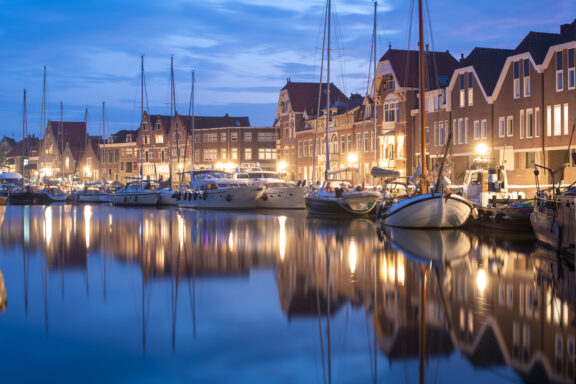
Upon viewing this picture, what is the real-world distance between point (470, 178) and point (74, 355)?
31.7 meters

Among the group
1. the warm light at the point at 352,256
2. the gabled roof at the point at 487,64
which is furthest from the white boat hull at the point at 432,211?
the gabled roof at the point at 487,64

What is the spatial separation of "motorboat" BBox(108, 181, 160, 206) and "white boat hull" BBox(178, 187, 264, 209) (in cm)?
1092

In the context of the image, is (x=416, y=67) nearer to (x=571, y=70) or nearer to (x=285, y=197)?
(x=285, y=197)

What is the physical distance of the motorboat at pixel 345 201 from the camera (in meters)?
48.2

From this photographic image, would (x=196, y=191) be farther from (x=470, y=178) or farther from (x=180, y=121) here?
(x=180, y=121)

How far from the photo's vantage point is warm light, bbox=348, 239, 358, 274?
70.8 ft

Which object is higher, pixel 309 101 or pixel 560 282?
pixel 309 101

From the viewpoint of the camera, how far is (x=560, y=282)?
1802cm

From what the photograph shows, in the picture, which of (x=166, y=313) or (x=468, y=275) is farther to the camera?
(x=468, y=275)

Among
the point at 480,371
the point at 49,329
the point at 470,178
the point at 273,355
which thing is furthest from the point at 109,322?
the point at 470,178

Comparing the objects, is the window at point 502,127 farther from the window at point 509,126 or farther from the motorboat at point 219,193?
the motorboat at point 219,193

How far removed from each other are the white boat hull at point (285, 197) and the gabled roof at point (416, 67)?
15229mm

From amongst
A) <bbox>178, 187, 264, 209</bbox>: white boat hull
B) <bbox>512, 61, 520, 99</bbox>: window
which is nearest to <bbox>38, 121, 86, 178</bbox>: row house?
<bbox>178, 187, 264, 209</bbox>: white boat hull

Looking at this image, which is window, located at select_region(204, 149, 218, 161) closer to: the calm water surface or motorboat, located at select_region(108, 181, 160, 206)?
motorboat, located at select_region(108, 181, 160, 206)
